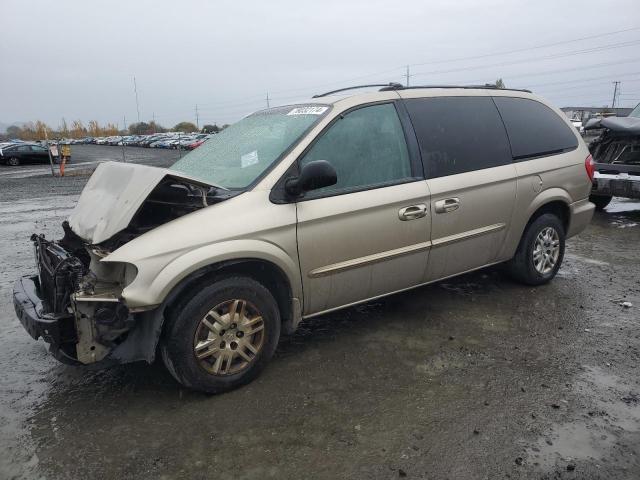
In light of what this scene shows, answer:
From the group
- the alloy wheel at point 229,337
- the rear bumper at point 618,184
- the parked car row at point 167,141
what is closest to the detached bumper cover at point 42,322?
the alloy wheel at point 229,337

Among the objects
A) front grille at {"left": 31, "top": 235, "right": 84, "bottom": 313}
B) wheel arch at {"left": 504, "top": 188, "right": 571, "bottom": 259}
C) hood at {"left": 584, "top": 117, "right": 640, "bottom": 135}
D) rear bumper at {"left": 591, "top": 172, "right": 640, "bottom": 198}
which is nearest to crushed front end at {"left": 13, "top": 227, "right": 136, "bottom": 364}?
front grille at {"left": 31, "top": 235, "right": 84, "bottom": 313}

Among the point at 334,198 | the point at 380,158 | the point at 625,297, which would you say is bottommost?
the point at 625,297

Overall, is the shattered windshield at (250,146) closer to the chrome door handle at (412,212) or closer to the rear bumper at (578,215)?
the chrome door handle at (412,212)

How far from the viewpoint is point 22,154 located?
3081cm

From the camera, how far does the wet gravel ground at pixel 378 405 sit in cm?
258

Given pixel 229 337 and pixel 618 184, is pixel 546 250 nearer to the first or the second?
pixel 229 337

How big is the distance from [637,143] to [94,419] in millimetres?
9021

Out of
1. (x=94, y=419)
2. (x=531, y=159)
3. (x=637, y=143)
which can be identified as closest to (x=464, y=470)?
(x=94, y=419)

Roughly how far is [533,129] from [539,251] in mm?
1170

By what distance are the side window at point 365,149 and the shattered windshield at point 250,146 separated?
0.17 metres

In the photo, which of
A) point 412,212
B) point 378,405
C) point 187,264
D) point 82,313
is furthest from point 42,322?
point 412,212

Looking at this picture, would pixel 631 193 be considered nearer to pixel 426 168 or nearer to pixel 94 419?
pixel 426 168

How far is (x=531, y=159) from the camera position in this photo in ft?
15.3

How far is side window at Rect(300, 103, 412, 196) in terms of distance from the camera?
3559 millimetres
